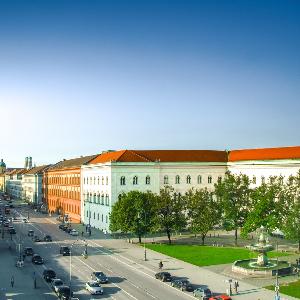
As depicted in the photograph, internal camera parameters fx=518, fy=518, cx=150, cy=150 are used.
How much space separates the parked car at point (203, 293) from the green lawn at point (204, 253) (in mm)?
17869

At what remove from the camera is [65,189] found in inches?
6152

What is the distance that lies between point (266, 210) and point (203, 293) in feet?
115

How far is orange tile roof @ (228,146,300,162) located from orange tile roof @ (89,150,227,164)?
2.78 metres

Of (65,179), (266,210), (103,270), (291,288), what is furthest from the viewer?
(65,179)

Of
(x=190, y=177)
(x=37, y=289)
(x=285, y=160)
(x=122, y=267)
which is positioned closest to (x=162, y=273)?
(x=122, y=267)

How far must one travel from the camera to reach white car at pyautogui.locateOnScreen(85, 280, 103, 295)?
56597mm

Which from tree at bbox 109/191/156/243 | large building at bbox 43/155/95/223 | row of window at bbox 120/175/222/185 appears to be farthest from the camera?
large building at bbox 43/155/95/223

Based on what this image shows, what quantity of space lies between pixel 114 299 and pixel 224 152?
3193 inches

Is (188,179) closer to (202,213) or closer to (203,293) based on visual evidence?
(202,213)

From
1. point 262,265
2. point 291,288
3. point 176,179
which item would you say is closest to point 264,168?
point 176,179

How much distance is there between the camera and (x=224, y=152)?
13125 centimetres

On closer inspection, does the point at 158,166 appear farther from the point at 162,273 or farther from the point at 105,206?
the point at 162,273

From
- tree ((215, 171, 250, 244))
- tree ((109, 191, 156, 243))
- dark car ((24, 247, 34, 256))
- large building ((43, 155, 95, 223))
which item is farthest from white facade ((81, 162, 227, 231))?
dark car ((24, 247, 34, 256))

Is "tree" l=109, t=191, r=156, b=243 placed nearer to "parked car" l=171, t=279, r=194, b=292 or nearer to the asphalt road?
the asphalt road
